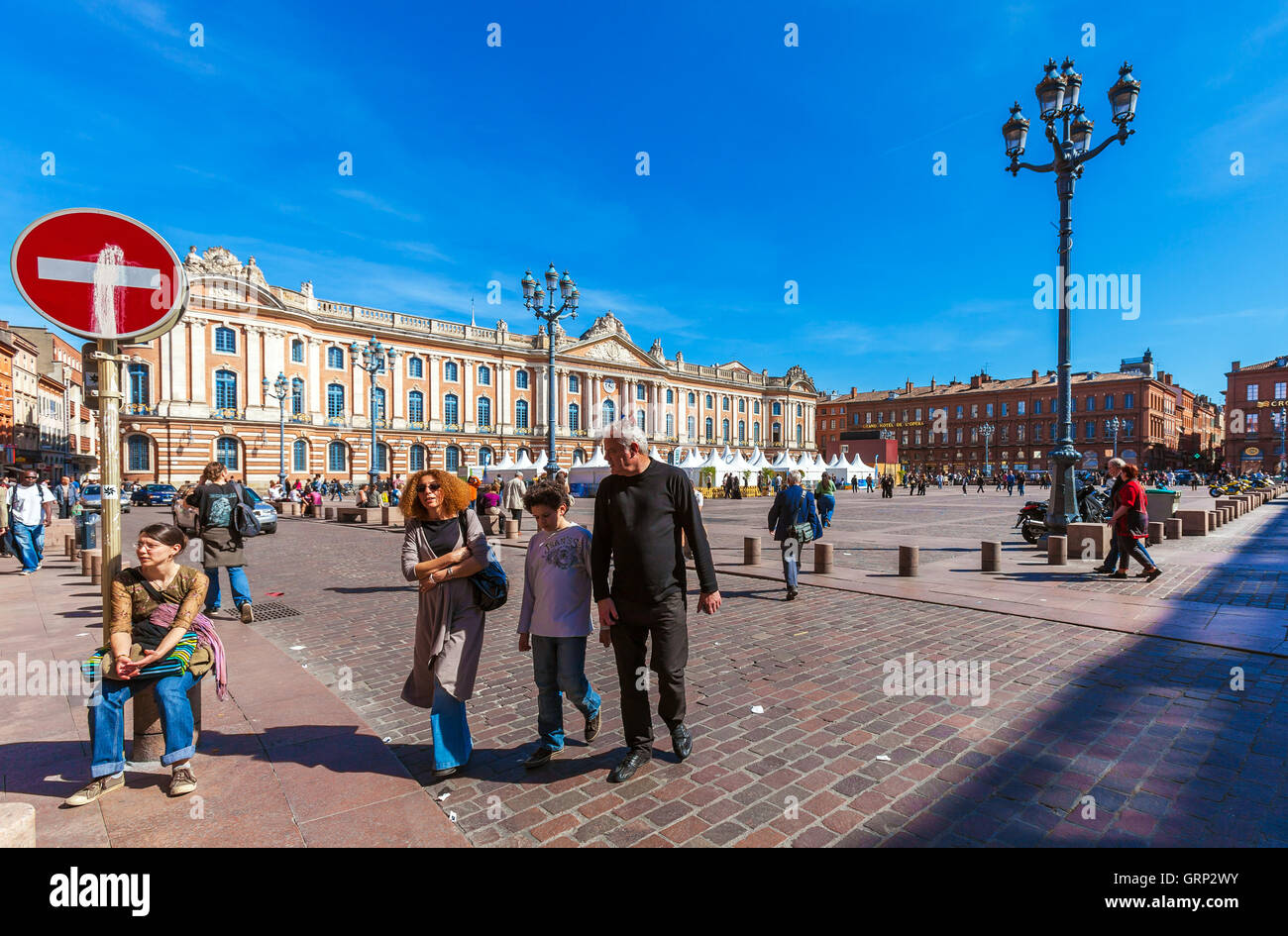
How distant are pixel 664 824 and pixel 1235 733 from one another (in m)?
3.60

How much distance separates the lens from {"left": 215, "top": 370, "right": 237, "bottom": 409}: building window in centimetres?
4391

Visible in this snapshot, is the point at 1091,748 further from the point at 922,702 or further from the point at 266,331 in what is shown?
the point at 266,331

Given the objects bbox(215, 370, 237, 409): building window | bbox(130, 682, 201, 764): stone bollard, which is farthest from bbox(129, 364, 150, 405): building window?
bbox(130, 682, 201, 764): stone bollard

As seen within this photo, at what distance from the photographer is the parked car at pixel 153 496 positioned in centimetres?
3253

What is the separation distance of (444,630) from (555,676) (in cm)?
69

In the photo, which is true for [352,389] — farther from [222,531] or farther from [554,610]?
[554,610]

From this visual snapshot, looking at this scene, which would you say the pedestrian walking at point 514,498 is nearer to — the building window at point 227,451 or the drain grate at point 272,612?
the drain grate at point 272,612

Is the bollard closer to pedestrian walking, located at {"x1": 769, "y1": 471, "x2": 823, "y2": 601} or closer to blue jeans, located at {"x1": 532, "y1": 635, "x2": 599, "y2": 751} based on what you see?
pedestrian walking, located at {"x1": 769, "y1": 471, "x2": 823, "y2": 601}

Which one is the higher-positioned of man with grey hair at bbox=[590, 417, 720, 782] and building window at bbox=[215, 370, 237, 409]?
building window at bbox=[215, 370, 237, 409]

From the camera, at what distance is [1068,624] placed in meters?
6.64

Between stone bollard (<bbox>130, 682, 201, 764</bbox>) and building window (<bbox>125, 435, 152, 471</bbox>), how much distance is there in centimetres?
4744

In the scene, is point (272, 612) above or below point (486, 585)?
below

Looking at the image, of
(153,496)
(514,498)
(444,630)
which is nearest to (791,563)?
(444,630)

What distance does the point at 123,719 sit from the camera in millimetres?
3059
